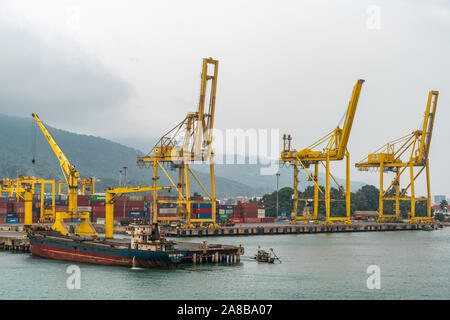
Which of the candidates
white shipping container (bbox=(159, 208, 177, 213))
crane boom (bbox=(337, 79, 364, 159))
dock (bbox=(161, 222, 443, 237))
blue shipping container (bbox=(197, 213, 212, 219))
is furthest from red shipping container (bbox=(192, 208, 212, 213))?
crane boom (bbox=(337, 79, 364, 159))

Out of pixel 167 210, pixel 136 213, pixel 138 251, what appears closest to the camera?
pixel 138 251

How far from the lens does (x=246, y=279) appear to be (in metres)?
49.2

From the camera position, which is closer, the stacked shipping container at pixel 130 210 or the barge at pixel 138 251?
the barge at pixel 138 251

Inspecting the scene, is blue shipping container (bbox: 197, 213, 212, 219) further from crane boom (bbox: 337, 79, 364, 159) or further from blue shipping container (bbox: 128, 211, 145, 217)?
crane boom (bbox: 337, 79, 364, 159)

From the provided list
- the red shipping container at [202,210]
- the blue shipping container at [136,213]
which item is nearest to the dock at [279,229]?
the red shipping container at [202,210]

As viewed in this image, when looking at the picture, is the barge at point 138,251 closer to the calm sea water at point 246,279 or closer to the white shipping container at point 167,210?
the calm sea water at point 246,279

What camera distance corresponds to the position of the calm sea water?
43250 mm

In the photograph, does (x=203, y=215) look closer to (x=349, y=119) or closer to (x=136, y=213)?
(x=136, y=213)

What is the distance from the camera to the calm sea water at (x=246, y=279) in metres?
43.2

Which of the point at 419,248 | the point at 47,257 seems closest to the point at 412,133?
the point at 419,248

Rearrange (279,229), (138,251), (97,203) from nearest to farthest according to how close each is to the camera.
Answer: (138,251) < (279,229) < (97,203)

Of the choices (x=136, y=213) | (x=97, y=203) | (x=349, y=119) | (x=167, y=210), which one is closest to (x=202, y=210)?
(x=167, y=210)
